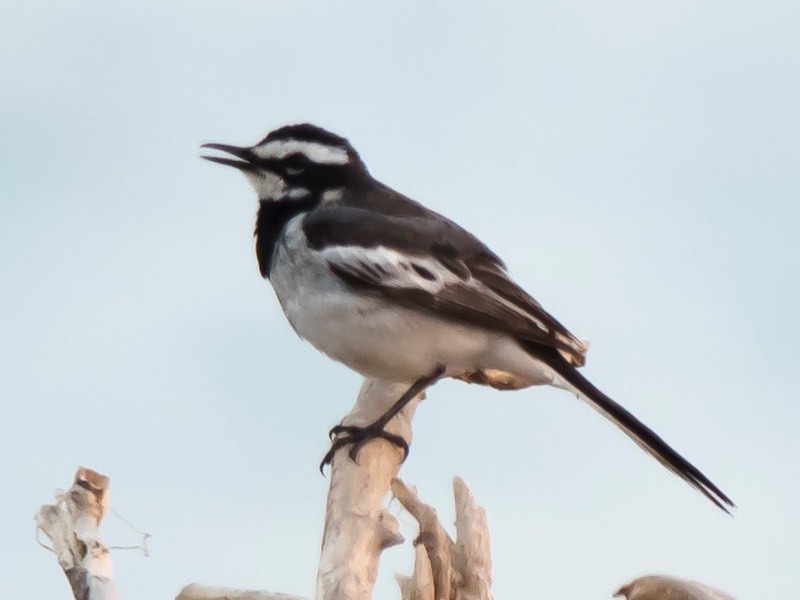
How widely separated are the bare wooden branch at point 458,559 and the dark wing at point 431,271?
1851mm

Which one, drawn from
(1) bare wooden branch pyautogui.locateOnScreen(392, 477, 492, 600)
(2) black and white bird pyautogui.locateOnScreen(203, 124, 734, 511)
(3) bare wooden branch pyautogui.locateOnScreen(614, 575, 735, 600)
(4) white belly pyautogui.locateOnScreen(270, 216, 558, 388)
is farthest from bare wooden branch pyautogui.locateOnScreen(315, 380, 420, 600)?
(3) bare wooden branch pyautogui.locateOnScreen(614, 575, 735, 600)

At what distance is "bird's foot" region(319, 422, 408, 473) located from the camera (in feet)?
22.0

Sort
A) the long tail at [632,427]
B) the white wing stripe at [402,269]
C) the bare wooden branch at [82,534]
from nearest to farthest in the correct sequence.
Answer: the bare wooden branch at [82,534] → the long tail at [632,427] → the white wing stripe at [402,269]

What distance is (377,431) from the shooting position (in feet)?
22.4

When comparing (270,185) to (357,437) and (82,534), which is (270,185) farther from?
(82,534)

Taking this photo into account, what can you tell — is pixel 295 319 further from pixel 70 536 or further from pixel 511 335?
pixel 70 536

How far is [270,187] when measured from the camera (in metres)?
8.30

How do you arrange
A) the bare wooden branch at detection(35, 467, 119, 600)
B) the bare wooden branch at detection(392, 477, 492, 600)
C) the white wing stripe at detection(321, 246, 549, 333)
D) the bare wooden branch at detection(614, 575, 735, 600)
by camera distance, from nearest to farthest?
the bare wooden branch at detection(614, 575, 735, 600)
the bare wooden branch at detection(35, 467, 119, 600)
the bare wooden branch at detection(392, 477, 492, 600)
the white wing stripe at detection(321, 246, 549, 333)

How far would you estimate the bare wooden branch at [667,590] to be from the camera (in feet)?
15.9

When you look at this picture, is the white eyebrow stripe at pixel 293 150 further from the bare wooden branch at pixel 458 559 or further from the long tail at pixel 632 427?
the bare wooden branch at pixel 458 559

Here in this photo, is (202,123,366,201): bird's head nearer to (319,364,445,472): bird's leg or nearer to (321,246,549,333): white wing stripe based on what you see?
(321,246,549,333): white wing stripe

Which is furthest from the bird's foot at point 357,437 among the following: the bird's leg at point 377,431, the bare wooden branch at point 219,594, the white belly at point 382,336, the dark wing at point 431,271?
the bare wooden branch at point 219,594

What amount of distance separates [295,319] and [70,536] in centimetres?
251

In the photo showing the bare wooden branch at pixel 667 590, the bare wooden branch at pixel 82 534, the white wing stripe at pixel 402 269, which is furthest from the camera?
the white wing stripe at pixel 402 269
